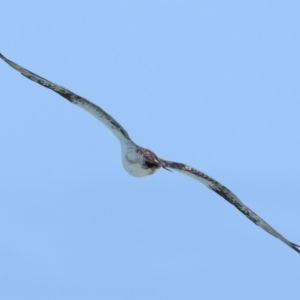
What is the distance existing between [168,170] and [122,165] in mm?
1477

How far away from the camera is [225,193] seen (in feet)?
117

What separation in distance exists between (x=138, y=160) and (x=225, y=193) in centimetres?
260

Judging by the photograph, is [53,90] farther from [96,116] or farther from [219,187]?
[219,187]

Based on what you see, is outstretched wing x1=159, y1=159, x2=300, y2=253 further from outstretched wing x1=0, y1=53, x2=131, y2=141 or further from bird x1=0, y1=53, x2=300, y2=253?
outstretched wing x1=0, y1=53, x2=131, y2=141

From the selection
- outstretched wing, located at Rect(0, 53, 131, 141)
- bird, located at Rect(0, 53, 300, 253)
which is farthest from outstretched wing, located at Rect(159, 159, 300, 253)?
outstretched wing, located at Rect(0, 53, 131, 141)

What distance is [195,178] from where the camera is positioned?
35.4 meters

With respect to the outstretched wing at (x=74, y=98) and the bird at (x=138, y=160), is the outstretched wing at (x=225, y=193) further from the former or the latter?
the outstretched wing at (x=74, y=98)

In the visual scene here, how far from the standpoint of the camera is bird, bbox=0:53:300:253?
33.6 m

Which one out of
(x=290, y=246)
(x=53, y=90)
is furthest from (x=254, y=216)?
(x=53, y=90)

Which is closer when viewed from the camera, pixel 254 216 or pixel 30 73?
pixel 30 73

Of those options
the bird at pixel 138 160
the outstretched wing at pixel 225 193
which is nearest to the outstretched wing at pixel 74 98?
the bird at pixel 138 160

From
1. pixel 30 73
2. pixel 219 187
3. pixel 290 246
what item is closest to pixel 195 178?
pixel 219 187

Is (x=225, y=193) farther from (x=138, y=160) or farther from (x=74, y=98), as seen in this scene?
(x=74, y=98)

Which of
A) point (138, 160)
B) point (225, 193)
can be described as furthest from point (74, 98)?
point (225, 193)
